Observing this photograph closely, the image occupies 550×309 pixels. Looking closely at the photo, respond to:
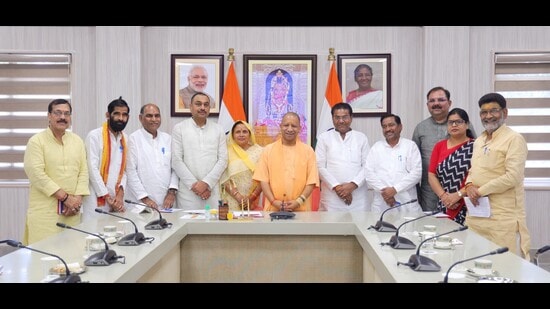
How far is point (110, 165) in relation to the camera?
4.48 m

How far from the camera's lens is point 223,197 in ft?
16.0

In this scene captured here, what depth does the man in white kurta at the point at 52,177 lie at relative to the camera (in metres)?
4.02

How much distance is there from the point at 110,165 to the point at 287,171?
148cm

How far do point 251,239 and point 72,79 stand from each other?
3.60 m

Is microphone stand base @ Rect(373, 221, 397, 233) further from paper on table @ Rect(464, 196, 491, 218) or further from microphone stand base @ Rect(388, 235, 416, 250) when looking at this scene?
paper on table @ Rect(464, 196, 491, 218)

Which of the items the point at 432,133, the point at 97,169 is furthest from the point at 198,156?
the point at 432,133

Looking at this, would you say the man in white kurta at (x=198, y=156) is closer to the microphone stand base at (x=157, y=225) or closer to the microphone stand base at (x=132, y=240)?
the microphone stand base at (x=157, y=225)

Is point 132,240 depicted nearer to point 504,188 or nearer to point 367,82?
point 504,188

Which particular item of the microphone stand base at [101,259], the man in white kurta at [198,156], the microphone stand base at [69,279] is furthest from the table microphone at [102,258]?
the man in white kurta at [198,156]

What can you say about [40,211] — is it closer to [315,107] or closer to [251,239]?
[251,239]

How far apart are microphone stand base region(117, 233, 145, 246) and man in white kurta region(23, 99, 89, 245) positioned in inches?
54.2

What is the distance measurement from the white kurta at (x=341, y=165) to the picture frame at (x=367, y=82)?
1286 millimetres
